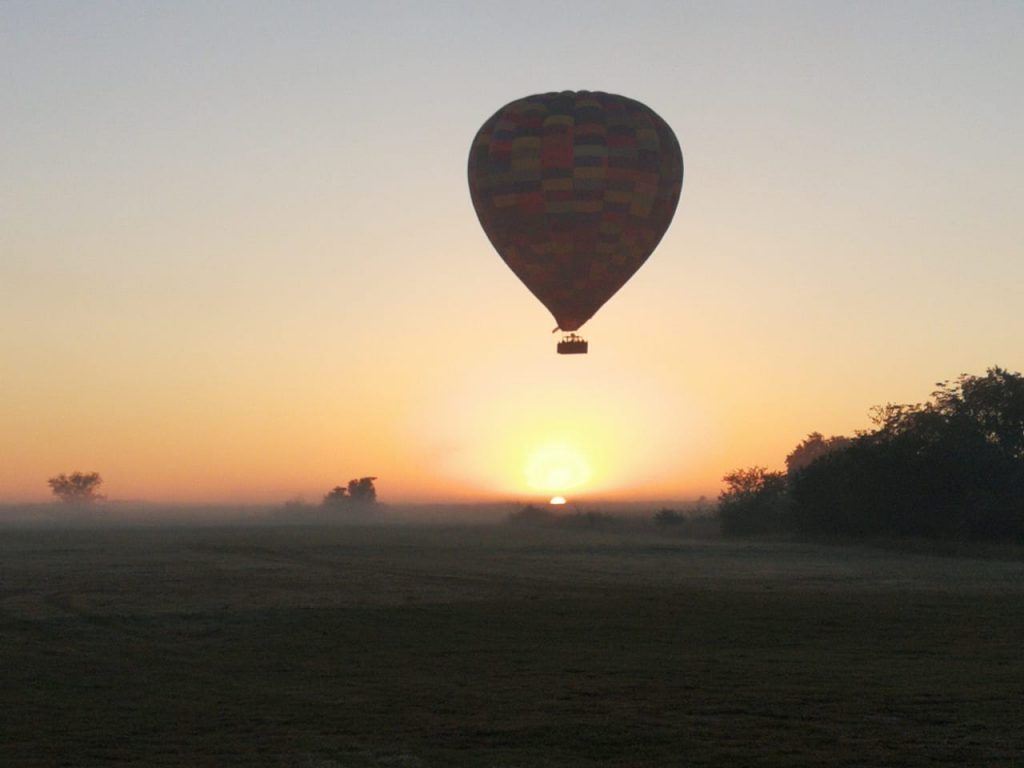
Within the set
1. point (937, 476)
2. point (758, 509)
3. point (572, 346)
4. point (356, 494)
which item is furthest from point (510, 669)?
point (356, 494)

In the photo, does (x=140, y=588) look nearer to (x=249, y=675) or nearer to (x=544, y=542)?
(x=249, y=675)

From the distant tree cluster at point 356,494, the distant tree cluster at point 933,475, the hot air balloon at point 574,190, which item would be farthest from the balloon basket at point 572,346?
Result: the distant tree cluster at point 356,494

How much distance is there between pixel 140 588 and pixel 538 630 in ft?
41.6

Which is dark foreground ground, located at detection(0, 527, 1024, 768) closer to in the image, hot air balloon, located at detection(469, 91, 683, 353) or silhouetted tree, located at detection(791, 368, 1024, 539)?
hot air balloon, located at detection(469, 91, 683, 353)

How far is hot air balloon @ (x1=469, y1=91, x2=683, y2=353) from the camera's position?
120 ft

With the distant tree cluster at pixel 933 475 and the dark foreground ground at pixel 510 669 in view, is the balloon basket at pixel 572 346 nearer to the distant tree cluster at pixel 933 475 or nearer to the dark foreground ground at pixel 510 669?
the dark foreground ground at pixel 510 669

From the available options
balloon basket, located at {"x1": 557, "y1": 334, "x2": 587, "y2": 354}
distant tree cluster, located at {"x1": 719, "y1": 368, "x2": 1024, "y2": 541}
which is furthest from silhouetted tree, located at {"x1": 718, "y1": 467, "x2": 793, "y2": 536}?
balloon basket, located at {"x1": 557, "y1": 334, "x2": 587, "y2": 354}

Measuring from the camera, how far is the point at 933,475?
5347 cm

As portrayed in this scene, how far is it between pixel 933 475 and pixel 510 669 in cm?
3875

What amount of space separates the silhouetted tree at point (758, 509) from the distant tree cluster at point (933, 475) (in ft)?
16.4

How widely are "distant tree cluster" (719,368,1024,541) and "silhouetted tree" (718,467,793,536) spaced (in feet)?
16.4

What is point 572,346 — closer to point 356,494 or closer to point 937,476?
point 937,476

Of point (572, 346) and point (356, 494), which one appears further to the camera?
point (356, 494)

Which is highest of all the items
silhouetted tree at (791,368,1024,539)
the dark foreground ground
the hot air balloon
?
the hot air balloon
